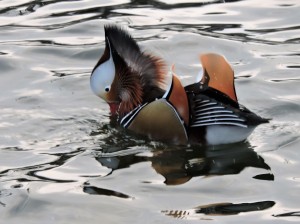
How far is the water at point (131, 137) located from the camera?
5.89m

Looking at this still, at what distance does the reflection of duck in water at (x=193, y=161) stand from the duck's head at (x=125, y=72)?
20.9 inches

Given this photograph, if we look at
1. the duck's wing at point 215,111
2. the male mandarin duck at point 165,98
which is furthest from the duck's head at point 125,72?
the duck's wing at point 215,111

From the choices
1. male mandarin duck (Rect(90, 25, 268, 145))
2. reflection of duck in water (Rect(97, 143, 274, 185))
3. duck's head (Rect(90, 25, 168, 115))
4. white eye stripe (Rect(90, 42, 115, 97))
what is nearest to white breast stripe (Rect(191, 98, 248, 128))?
male mandarin duck (Rect(90, 25, 268, 145))

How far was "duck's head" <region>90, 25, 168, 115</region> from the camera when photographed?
7.13 meters

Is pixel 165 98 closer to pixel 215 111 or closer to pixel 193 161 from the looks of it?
pixel 215 111

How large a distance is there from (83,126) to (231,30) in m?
2.89

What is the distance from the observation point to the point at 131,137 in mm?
7094

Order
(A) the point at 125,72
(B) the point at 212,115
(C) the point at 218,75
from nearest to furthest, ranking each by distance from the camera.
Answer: (B) the point at 212,115
(C) the point at 218,75
(A) the point at 125,72

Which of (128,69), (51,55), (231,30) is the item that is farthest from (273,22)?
(128,69)

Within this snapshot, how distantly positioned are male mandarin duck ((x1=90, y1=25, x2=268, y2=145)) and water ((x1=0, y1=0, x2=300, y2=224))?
130 mm

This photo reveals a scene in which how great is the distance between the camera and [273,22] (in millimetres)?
9914

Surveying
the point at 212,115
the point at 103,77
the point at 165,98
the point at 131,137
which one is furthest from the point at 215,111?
the point at 103,77

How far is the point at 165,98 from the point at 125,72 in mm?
652

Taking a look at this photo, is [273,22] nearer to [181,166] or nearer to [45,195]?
[181,166]
